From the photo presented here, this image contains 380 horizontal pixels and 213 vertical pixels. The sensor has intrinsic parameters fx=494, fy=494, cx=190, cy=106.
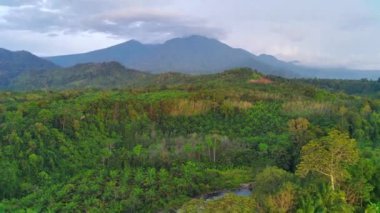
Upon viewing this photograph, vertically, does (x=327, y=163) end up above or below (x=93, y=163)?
above

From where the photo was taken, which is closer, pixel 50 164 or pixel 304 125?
pixel 50 164

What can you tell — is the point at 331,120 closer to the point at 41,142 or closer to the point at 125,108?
the point at 125,108

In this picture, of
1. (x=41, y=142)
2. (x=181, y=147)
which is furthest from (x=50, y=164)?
(x=181, y=147)

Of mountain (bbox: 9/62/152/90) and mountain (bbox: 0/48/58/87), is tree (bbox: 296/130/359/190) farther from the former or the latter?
mountain (bbox: 0/48/58/87)

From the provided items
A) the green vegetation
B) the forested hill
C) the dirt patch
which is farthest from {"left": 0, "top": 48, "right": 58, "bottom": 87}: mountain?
the green vegetation

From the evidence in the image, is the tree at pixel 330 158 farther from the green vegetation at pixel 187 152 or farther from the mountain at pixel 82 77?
the mountain at pixel 82 77

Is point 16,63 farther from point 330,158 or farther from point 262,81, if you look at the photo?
point 330,158

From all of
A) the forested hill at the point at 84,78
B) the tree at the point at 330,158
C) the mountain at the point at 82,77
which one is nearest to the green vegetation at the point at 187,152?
the tree at the point at 330,158
